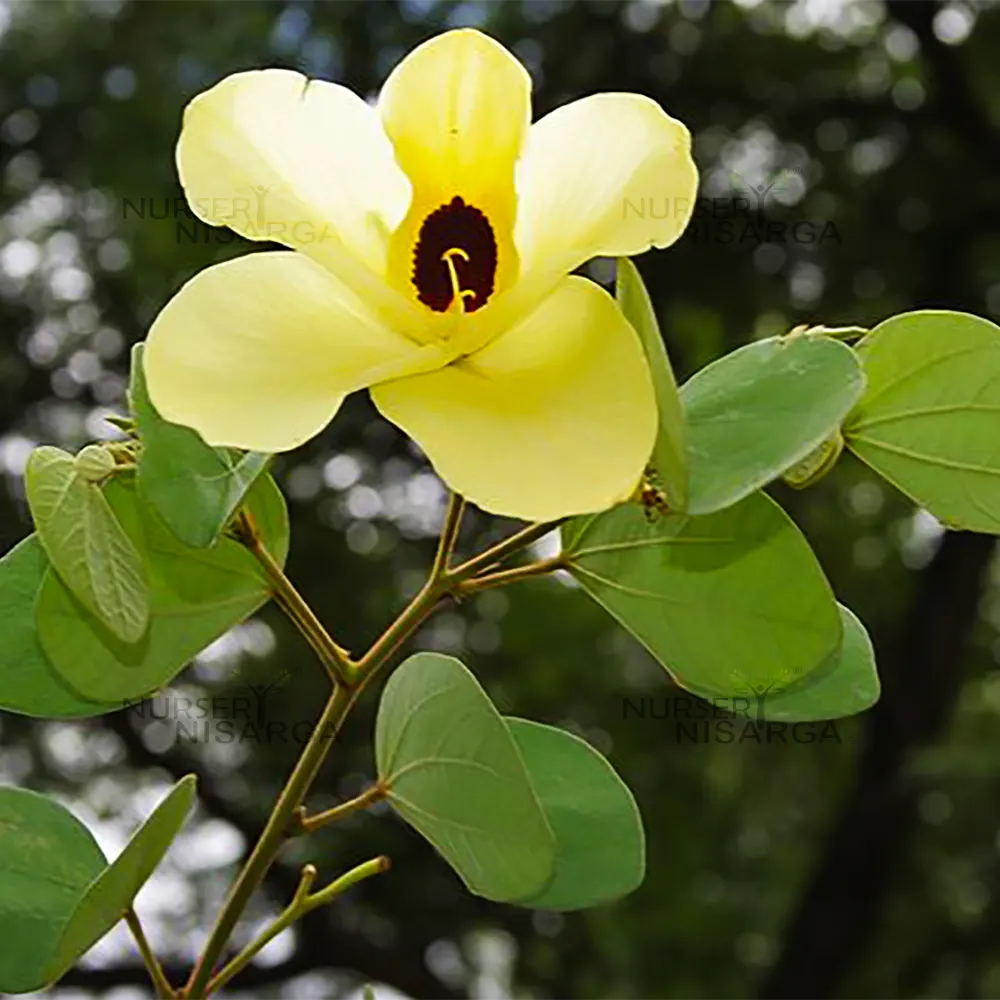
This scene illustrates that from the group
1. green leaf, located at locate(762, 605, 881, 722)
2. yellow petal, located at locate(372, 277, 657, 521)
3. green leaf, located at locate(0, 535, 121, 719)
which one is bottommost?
green leaf, located at locate(762, 605, 881, 722)

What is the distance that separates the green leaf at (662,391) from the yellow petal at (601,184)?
12 millimetres

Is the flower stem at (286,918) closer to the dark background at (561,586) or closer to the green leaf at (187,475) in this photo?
the green leaf at (187,475)

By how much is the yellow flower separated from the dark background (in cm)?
179

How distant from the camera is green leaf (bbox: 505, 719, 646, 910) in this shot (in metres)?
0.39

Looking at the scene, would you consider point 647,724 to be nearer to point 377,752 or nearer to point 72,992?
point 72,992

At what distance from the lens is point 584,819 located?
15.6 inches

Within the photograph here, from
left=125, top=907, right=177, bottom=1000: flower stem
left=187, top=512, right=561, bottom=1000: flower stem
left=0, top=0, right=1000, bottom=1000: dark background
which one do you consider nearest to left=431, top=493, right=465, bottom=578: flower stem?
left=187, top=512, right=561, bottom=1000: flower stem

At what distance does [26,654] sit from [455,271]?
137 millimetres

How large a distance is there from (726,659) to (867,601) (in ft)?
8.42

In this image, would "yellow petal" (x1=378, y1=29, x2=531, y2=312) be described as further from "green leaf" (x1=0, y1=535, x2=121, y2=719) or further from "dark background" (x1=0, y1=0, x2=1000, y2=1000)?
"dark background" (x1=0, y1=0, x2=1000, y2=1000)

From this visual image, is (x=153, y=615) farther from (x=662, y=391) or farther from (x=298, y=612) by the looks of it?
(x=662, y=391)

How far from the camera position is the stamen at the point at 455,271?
325 mm

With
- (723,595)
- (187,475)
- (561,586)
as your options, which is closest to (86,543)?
(187,475)

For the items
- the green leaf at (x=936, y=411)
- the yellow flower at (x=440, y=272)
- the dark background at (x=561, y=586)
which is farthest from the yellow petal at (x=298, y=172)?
the dark background at (x=561, y=586)
